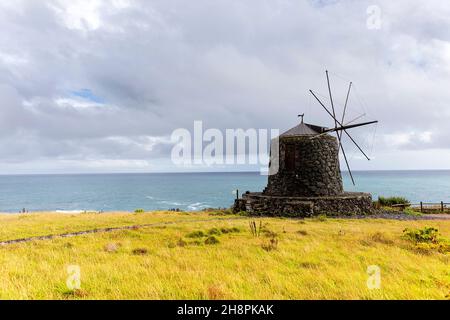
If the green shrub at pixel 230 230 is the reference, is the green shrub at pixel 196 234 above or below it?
above

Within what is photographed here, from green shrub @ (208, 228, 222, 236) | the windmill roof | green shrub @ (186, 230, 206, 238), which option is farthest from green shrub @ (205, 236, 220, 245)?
the windmill roof

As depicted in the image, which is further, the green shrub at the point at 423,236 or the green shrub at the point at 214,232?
the green shrub at the point at 214,232

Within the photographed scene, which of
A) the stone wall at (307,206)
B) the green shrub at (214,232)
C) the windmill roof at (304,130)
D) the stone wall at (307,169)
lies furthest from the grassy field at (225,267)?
the windmill roof at (304,130)

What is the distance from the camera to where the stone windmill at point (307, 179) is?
23.9m

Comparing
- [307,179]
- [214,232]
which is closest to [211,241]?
[214,232]

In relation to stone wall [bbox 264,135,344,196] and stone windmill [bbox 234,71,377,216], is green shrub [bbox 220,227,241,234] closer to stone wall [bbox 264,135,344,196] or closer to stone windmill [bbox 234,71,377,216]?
stone windmill [bbox 234,71,377,216]

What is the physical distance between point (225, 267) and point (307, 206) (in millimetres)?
16227

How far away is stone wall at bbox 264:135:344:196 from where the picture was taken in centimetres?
2573

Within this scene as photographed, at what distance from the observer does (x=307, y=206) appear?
22891 mm

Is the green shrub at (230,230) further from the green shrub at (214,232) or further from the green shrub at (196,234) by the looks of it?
the green shrub at (196,234)
